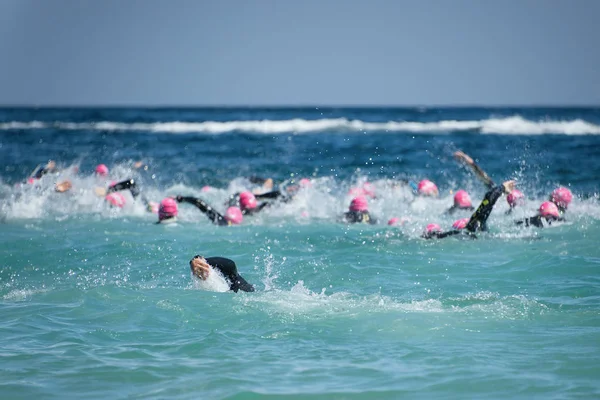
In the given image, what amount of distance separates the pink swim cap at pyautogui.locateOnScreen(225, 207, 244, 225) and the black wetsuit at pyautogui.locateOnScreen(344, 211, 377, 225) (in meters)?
Result: 2.33

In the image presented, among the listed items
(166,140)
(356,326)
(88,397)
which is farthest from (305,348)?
(166,140)

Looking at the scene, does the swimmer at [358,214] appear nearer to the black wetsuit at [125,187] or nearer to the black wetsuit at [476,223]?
the black wetsuit at [476,223]

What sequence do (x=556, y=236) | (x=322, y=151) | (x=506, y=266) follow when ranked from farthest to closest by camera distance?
(x=322, y=151)
(x=556, y=236)
(x=506, y=266)

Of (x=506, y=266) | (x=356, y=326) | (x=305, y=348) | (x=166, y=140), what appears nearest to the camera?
(x=305, y=348)

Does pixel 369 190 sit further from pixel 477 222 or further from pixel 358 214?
pixel 477 222

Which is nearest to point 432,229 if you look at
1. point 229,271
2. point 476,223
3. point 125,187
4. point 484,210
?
point 476,223

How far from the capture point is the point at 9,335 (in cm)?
864

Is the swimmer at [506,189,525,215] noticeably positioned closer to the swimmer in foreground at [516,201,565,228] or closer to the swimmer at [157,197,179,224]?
the swimmer in foreground at [516,201,565,228]

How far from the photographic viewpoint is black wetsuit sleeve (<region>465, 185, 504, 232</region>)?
42.6ft

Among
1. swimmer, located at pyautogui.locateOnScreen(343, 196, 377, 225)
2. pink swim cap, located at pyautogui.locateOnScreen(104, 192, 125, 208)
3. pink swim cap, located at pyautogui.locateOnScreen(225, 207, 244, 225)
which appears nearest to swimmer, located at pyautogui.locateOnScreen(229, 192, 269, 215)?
pink swim cap, located at pyautogui.locateOnScreen(225, 207, 244, 225)

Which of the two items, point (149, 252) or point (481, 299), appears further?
point (149, 252)

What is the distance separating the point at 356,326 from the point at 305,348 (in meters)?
0.94

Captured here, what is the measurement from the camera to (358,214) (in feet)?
55.7

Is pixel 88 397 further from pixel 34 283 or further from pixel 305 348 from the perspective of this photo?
pixel 34 283
